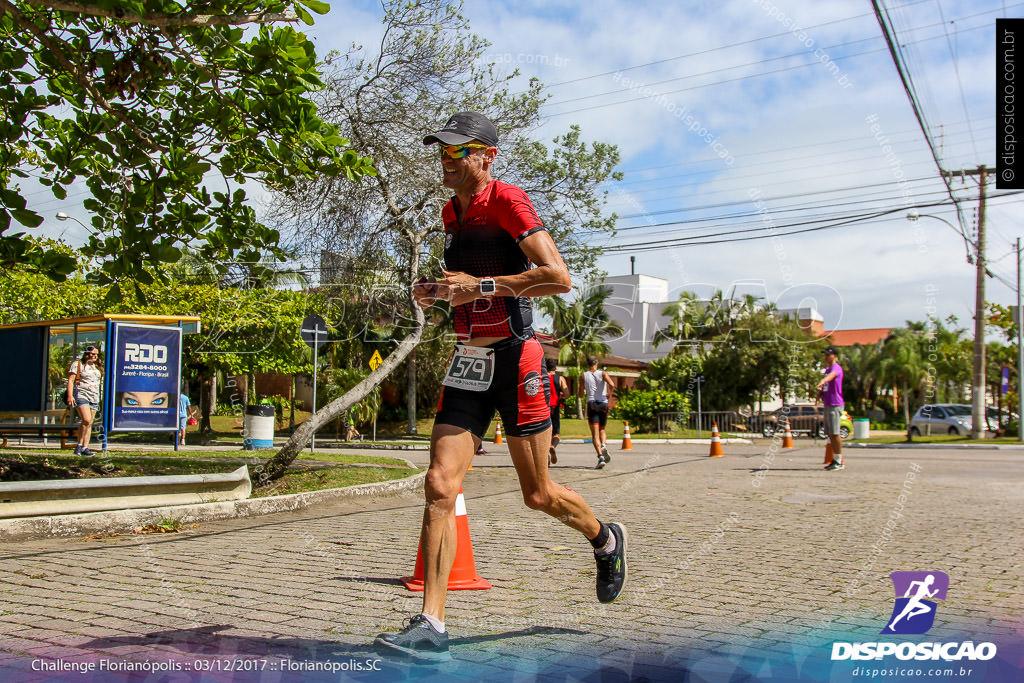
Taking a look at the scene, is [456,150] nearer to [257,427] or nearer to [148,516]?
[148,516]

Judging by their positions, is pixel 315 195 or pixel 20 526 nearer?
pixel 20 526

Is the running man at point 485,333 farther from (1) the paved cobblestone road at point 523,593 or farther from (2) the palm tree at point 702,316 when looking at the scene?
(2) the palm tree at point 702,316

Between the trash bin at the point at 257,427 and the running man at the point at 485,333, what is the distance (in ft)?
49.0

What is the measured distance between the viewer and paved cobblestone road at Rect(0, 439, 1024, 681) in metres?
3.49

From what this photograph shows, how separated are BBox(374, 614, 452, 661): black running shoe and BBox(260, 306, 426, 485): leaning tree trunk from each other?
21.3ft

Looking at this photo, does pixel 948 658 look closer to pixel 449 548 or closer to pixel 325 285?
pixel 449 548

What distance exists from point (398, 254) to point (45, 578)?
9.11 metres

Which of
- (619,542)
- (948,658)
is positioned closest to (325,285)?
(619,542)

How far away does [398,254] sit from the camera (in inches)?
540

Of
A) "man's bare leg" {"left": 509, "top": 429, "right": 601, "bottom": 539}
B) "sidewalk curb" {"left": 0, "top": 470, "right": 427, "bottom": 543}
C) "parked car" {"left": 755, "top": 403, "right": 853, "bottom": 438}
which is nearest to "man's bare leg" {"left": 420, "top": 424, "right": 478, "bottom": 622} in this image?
"man's bare leg" {"left": 509, "top": 429, "right": 601, "bottom": 539}

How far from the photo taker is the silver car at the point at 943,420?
34.9 metres

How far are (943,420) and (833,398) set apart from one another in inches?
1026

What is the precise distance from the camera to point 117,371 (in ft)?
50.8

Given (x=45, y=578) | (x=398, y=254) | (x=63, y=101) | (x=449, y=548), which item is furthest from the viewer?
(x=398, y=254)
